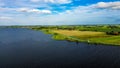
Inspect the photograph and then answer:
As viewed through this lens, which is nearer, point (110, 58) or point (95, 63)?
point (95, 63)

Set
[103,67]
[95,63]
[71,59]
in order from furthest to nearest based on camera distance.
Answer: [71,59]
[95,63]
[103,67]

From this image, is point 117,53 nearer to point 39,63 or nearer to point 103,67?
point 103,67

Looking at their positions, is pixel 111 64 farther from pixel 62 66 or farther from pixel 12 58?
pixel 12 58

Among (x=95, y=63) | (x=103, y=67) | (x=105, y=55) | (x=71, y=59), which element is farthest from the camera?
(x=105, y=55)

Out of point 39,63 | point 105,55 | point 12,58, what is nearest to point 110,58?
point 105,55

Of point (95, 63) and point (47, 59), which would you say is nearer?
point (95, 63)

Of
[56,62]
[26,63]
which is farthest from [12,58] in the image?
[56,62]

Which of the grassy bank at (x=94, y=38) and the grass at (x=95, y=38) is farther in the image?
the grass at (x=95, y=38)

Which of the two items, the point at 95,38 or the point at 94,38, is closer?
the point at 95,38

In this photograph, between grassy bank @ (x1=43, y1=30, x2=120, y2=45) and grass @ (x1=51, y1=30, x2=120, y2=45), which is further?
grass @ (x1=51, y1=30, x2=120, y2=45)
